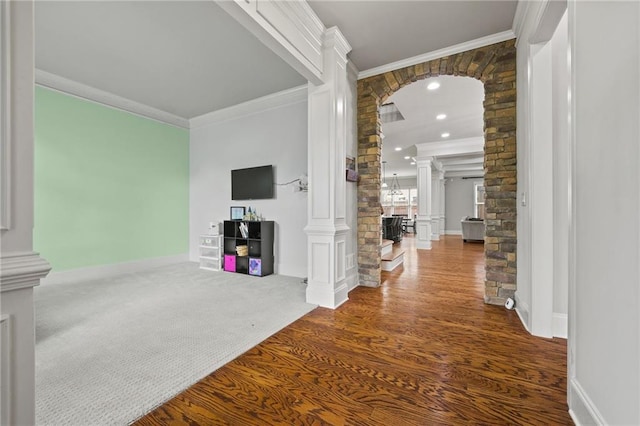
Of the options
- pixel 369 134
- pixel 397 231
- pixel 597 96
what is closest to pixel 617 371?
pixel 597 96

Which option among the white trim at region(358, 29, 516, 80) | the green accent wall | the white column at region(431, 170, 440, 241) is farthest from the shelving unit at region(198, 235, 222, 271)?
the white column at region(431, 170, 440, 241)

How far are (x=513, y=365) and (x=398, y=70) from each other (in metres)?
3.08

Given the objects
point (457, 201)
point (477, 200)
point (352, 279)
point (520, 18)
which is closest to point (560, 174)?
point (520, 18)

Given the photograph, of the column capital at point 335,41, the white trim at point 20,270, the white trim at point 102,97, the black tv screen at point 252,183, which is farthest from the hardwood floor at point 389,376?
the white trim at point 102,97

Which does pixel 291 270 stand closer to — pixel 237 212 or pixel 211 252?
pixel 237 212

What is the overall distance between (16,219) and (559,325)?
304 centimetres

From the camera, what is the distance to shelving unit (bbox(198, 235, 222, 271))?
Result: 172 inches

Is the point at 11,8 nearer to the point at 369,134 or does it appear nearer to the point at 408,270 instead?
the point at 369,134

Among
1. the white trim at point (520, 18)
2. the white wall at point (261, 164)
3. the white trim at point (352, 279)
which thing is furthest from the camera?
the white wall at point (261, 164)

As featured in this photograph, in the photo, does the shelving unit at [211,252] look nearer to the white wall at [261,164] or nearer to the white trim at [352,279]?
the white wall at [261,164]

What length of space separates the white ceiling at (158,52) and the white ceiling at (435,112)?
6.00ft

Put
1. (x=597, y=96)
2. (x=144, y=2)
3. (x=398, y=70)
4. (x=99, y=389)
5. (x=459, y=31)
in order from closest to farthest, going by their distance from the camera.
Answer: (x=597, y=96)
(x=99, y=389)
(x=144, y=2)
(x=459, y=31)
(x=398, y=70)

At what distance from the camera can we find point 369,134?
3332 mm

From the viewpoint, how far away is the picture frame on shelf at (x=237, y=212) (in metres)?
4.46
